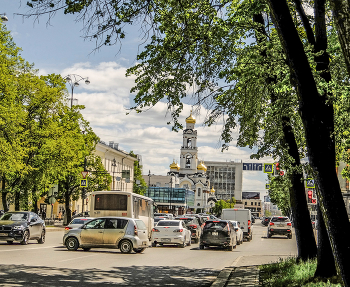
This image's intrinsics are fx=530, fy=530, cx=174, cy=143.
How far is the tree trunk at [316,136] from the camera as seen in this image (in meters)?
6.93

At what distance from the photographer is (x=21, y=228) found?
25.3 meters

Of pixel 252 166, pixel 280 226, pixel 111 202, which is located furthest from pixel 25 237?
pixel 252 166

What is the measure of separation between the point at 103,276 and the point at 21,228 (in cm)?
1324

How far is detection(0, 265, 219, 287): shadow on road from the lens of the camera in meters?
11.8

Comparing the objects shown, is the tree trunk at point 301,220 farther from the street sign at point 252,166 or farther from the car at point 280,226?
the street sign at point 252,166

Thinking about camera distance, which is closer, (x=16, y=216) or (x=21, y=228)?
(x=21, y=228)

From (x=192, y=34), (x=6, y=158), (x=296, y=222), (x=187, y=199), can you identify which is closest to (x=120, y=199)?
(x=6, y=158)

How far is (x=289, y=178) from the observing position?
46.7 ft

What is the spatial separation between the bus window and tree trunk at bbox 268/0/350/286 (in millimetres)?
25234

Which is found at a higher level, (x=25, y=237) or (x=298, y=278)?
(x=298, y=278)

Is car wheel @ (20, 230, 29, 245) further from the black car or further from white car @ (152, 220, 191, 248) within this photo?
white car @ (152, 220, 191, 248)

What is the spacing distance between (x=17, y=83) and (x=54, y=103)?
3.62 m

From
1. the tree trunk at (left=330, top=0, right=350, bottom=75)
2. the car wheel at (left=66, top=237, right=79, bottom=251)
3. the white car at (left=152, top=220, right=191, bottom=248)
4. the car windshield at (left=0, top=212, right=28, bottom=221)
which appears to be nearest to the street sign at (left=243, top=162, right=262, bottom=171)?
the white car at (left=152, top=220, right=191, bottom=248)

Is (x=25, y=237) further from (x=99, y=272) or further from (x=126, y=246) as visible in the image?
(x=99, y=272)
